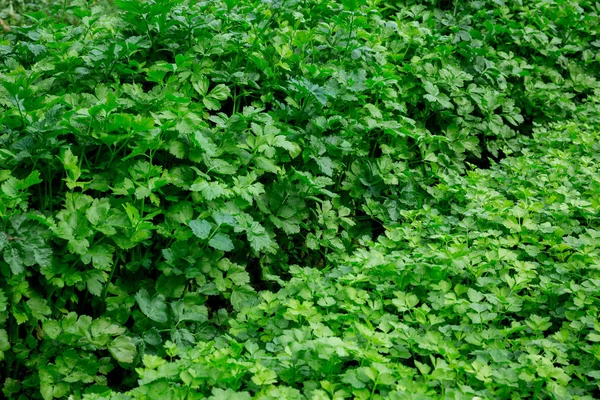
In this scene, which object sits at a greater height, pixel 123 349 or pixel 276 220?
pixel 276 220

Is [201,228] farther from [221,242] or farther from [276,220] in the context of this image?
[276,220]

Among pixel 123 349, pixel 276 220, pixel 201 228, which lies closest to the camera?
pixel 123 349

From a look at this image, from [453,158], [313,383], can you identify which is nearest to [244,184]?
[313,383]

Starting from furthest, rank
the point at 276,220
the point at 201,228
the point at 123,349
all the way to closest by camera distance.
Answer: the point at 276,220 → the point at 201,228 → the point at 123,349

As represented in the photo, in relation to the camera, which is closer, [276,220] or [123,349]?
[123,349]

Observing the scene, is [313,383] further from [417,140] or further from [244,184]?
[417,140]

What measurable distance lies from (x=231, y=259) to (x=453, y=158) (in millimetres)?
1660

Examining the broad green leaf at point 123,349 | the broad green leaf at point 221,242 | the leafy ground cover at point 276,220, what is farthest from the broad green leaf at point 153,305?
the broad green leaf at point 221,242

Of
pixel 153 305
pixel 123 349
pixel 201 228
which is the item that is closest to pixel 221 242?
pixel 201 228

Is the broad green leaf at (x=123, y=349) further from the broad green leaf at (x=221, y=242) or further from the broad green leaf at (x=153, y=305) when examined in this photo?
the broad green leaf at (x=221, y=242)

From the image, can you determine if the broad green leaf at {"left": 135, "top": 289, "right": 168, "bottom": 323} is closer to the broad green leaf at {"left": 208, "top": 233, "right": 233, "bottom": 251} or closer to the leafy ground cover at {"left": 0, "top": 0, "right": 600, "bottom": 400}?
the leafy ground cover at {"left": 0, "top": 0, "right": 600, "bottom": 400}

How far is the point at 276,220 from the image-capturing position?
3.37m

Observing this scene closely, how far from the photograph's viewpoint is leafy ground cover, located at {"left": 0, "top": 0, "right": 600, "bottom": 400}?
7.89 feet

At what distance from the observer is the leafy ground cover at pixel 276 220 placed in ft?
7.89
